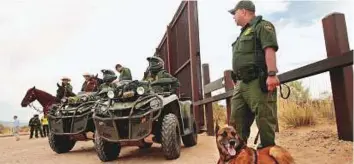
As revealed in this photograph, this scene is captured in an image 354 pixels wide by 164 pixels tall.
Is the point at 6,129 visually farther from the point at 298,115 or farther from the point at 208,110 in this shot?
the point at 298,115

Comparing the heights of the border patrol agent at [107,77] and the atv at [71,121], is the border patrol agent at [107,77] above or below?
above

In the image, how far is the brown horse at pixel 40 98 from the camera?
1141 cm

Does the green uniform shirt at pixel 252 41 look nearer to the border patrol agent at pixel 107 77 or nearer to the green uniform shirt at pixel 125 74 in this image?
the green uniform shirt at pixel 125 74

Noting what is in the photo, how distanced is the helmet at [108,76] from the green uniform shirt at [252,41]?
454cm

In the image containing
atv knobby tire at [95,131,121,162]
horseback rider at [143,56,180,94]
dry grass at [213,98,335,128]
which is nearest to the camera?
atv knobby tire at [95,131,121,162]

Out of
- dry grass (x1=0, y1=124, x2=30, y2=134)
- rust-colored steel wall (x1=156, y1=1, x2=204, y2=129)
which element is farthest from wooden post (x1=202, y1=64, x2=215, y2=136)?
dry grass (x1=0, y1=124, x2=30, y2=134)

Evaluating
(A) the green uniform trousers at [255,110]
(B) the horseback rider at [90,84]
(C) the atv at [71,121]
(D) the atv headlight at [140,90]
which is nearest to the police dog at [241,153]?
(A) the green uniform trousers at [255,110]

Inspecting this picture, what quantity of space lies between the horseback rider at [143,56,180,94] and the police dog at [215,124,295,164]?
3.86 meters

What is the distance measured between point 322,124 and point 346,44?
9.16ft

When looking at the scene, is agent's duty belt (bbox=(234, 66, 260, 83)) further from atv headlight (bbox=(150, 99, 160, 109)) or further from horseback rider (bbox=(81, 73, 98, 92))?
horseback rider (bbox=(81, 73, 98, 92))

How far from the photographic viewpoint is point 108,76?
7645 millimetres

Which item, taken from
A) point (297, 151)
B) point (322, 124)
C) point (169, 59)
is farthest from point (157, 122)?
point (169, 59)

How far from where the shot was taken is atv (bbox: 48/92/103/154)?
7.26 meters

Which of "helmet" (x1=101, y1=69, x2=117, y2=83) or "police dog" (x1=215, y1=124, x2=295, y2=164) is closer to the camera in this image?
"police dog" (x1=215, y1=124, x2=295, y2=164)
